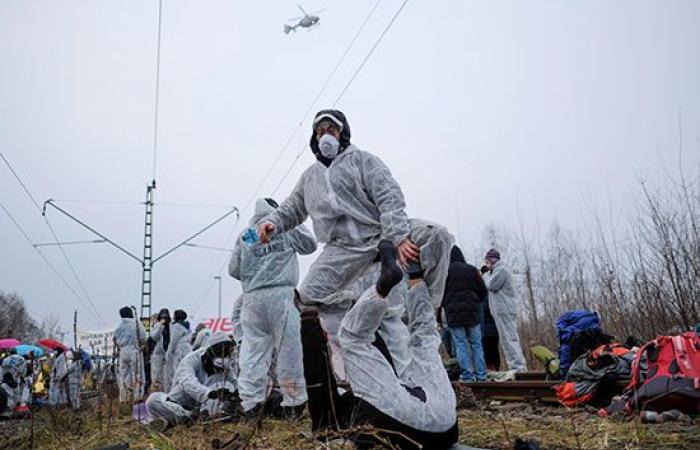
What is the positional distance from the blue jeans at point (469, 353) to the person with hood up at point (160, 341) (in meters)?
6.27

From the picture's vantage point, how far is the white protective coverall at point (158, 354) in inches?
431

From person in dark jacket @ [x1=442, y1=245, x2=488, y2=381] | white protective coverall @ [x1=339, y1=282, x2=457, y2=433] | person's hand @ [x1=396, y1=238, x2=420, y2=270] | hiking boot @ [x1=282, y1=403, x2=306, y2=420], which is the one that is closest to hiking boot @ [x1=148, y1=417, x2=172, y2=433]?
hiking boot @ [x1=282, y1=403, x2=306, y2=420]

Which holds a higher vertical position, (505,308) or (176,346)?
(505,308)

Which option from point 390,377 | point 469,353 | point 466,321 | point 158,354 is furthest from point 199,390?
point 158,354

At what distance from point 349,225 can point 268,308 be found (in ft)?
7.34

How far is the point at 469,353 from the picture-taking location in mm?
7312

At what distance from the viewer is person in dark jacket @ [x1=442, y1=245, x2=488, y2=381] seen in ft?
23.4

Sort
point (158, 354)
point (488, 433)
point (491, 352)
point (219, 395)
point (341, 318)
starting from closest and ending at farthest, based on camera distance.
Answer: point (488, 433) < point (341, 318) < point (219, 395) < point (491, 352) < point (158, 354)

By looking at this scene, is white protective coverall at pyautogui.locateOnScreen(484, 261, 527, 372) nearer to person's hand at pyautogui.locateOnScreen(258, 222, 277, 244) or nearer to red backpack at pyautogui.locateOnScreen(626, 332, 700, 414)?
red backpack at pyautogui.locateOnScreen(626, 332, 700, 414)

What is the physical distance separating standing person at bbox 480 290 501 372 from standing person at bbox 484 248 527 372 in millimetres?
109

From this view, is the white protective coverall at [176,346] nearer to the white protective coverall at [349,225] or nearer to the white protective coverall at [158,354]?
the white protective coverall at [158,354]

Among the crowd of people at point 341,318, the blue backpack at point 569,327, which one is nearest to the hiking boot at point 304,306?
the crowd of people at point 341,318

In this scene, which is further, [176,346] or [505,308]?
[176,346]

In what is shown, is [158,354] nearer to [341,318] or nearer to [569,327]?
[569,327]
